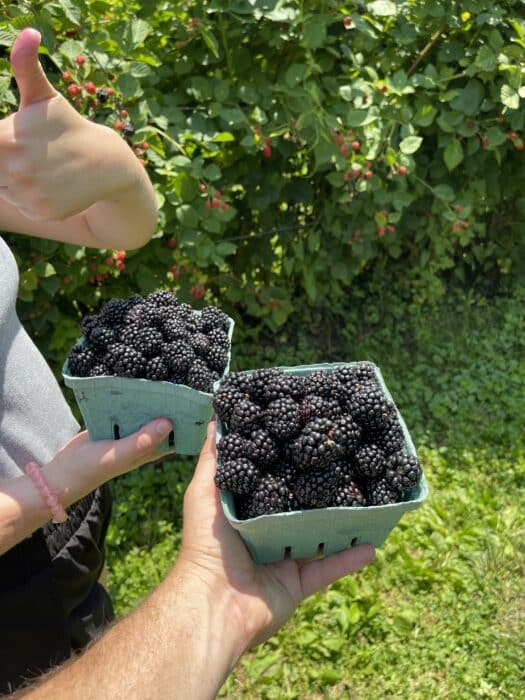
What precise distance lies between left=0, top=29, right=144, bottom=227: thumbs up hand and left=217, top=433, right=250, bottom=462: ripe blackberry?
1.44 ft

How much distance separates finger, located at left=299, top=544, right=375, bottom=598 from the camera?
1.13m

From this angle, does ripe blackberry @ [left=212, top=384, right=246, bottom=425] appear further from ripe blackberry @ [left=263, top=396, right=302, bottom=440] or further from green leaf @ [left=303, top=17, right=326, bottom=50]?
green leaf @ [left=303, top=17, right=326, bottom=50]

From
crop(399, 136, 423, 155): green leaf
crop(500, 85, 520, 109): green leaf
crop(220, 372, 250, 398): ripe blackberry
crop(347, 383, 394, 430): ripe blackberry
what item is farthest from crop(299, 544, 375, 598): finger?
crop(500, 85, 520, 109): green leaf

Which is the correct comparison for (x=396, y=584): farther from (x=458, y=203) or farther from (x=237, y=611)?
(x=458, y=203)

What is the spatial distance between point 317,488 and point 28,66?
0.72 m

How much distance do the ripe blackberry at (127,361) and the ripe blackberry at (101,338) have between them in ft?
0.14

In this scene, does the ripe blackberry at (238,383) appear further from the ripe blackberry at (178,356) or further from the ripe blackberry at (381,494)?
the ripe blackberry at (381,494)

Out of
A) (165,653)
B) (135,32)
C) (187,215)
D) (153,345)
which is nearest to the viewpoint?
(165,653)

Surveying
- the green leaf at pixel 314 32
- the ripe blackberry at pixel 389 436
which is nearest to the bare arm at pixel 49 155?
the ripe blackberry at pixel 389 436

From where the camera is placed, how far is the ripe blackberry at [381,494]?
3.37ft

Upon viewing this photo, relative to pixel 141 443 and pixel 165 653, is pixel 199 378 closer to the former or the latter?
pixel 141 443

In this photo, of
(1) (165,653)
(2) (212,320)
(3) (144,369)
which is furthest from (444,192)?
(1) (165,653)

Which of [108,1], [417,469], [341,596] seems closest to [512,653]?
[341,596]

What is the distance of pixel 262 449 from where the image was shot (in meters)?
1.04
